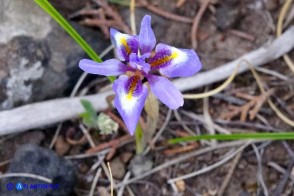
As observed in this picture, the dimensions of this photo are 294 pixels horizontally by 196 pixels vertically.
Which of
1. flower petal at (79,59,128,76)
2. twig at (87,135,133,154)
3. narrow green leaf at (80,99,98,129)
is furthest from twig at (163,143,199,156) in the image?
flower petal at (79,59,128,76)

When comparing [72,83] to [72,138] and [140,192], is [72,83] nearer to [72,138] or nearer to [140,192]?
[72,138]

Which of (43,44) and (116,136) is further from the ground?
(43,44)

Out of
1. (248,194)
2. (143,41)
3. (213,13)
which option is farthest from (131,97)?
(213,13)

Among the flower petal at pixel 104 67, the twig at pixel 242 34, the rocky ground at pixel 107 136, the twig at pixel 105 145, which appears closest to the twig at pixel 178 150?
the rocky ground at pixel 107 136

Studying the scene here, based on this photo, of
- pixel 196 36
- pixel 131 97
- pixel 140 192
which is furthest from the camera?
pixel 196 36

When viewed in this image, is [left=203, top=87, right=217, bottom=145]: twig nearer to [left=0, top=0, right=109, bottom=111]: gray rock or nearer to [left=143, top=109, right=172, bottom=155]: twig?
[left=143, top=109, right=172, bottom=155]: twig

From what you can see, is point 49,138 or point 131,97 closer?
point 131,97
